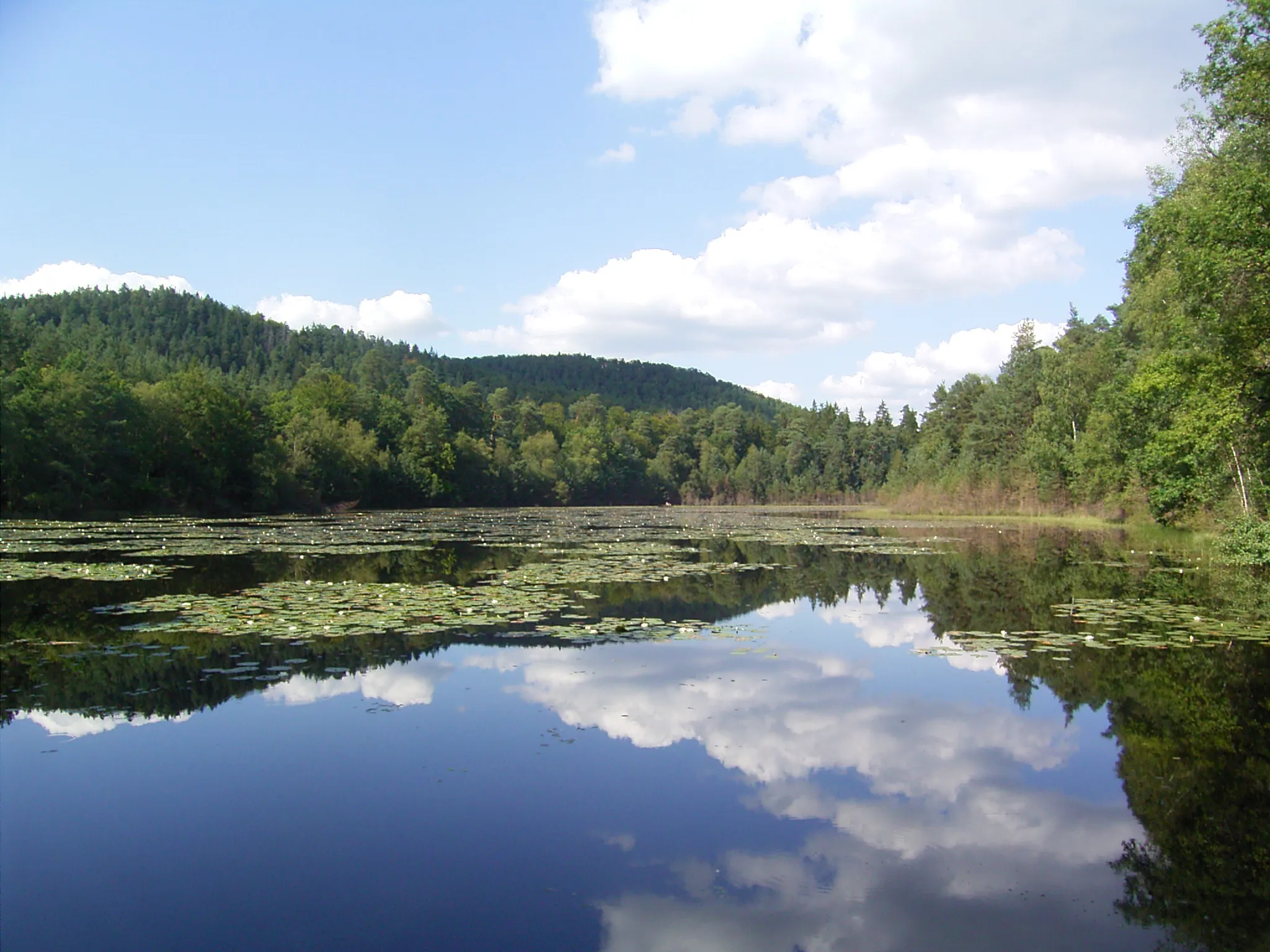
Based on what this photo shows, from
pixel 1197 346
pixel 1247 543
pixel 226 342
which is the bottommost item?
pixel 1247 543

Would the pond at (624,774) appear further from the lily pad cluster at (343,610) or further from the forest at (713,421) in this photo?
the forest at (713,421)

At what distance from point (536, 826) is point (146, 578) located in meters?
14.5

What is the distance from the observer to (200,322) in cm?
13988

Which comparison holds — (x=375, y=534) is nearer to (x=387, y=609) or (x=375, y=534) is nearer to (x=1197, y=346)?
(x=387, y=609)

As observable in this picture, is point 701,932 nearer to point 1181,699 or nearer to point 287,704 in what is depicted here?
point 287,704

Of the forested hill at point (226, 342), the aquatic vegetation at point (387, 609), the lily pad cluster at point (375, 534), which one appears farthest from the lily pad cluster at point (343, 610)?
the forested hill at point (226, 342)

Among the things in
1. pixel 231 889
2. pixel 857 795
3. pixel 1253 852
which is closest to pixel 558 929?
pixel 231 889

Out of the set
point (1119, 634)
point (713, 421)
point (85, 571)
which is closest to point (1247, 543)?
point (1119, 634)

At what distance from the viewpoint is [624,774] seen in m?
6.62

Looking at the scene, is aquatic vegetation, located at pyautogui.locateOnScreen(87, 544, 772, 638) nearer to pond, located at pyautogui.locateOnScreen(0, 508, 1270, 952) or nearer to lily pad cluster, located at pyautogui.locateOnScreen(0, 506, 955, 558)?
pond, located at pyautogui.locateOnScreen(0, 508, 1270, 952)

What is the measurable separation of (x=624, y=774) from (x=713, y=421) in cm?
13326

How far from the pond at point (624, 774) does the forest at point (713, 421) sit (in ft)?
27.0

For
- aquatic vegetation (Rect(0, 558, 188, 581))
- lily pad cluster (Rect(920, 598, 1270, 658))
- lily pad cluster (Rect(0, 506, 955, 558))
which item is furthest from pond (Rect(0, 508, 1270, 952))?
lily pad cluster (Rect(0, 506, 955, 558))

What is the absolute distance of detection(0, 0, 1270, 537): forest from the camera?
19062 millimetres
